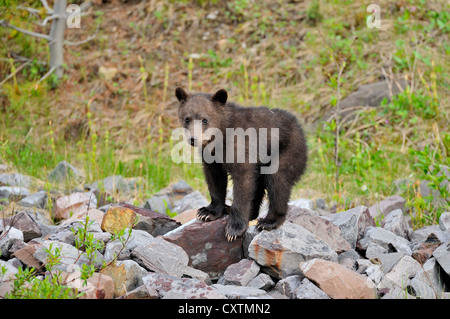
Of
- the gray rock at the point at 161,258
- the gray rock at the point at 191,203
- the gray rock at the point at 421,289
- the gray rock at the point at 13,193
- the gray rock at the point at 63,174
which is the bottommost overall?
the gray rock at the point at 421,289

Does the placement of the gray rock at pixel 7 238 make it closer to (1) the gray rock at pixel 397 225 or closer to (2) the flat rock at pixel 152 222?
(2) the flat rock at pixel 152 222

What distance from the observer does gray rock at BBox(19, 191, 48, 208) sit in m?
6.54

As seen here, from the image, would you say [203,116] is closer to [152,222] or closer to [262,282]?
[152,222]

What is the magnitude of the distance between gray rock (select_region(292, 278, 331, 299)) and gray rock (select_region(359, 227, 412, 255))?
4.05 feet

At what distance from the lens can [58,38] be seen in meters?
10.9

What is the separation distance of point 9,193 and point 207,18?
6980 millimetres

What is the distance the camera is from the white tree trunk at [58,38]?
1068 centimetres

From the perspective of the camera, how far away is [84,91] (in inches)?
445

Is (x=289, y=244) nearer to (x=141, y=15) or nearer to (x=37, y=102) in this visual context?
(x=37, y=102)

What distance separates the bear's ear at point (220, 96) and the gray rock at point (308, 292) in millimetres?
Result: 1711

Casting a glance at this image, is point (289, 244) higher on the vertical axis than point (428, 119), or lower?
lower

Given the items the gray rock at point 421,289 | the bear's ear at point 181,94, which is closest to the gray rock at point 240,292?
the gray rock at point 421,289

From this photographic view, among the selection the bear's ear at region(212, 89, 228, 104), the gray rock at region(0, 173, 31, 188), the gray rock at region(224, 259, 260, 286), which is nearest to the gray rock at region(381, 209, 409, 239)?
the gray rock at region(224, 259, 260, 286)
